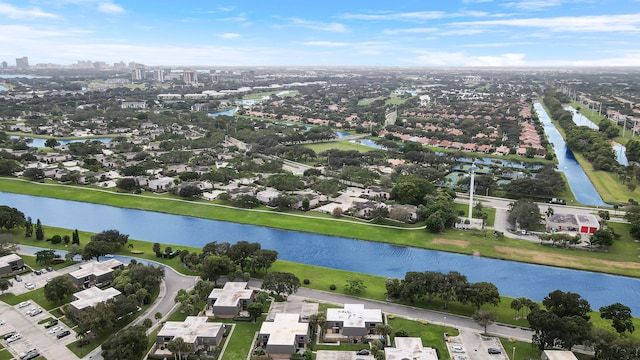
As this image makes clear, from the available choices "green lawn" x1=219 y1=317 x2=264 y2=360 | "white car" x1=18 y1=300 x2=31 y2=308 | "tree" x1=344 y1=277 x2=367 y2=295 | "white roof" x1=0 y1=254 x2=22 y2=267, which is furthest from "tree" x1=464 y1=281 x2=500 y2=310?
"white roof" x1=0 y1=254 x2=22 y2=267

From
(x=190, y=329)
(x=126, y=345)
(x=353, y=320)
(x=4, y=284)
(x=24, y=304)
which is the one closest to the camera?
(x=126, y=345)

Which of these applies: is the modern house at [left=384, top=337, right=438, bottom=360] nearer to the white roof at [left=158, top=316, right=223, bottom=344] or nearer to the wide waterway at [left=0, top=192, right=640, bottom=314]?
the white roof at [left=158, top=316, right=223, bottom=344]

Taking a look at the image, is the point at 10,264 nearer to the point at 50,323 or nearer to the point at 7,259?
the point at 7,259

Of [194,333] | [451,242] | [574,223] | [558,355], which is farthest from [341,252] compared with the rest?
[574,223]

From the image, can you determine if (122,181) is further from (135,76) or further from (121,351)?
(135,76)

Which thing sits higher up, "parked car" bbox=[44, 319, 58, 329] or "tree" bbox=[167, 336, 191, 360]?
"tree" bbox=[167, 336, 191, 360]

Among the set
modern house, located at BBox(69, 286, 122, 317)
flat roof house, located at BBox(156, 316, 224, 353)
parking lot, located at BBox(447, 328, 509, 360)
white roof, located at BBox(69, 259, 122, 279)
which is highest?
white roof, located at BBox(69, 259, 122, 279)
